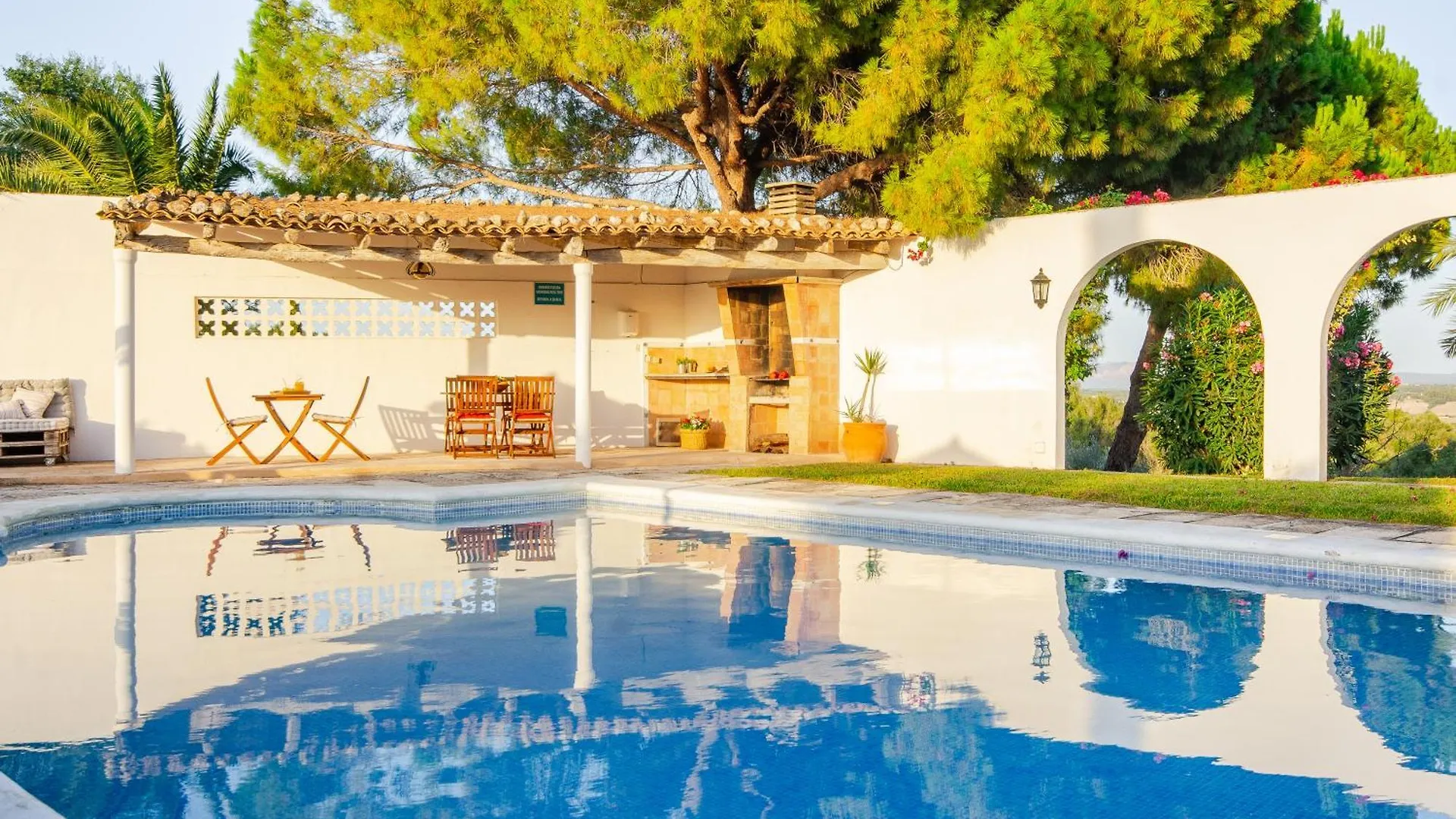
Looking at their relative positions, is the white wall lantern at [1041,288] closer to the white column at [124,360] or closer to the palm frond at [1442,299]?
the palm frond at [1442,299]

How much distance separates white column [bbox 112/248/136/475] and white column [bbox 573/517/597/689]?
3900 millimetres

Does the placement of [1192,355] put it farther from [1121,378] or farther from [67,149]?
[1121,378]

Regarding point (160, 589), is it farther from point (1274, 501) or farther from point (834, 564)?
point (1274, 501)

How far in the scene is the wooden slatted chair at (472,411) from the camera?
40.0 ft

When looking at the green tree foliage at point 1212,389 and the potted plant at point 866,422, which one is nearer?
the green tree foliage at point 1212,389

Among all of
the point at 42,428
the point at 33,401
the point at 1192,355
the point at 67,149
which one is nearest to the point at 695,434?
the point at 1192,355

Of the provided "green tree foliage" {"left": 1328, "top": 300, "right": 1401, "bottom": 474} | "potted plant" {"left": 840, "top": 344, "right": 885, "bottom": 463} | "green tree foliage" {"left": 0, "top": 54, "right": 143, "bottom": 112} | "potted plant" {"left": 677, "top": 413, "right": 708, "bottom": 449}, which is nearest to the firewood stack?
"potted plant" {"left": 677, "top": 413, "right": 708, "bottom": 449}

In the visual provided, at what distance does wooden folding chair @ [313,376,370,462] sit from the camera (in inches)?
459

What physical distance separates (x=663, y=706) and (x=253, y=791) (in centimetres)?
151

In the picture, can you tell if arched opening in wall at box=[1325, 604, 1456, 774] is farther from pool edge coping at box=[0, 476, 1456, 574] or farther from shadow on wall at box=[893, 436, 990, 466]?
shadow on wall at box=[893, 436, 990, 466]

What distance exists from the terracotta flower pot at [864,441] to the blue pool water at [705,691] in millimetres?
4277

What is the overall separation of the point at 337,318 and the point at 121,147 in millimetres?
8296

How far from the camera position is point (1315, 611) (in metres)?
6.32

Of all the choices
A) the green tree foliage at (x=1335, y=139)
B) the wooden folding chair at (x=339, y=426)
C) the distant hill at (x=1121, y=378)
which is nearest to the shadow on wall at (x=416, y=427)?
the wooden folding chair at (x=339, y=426)
